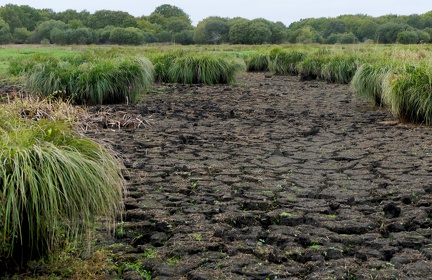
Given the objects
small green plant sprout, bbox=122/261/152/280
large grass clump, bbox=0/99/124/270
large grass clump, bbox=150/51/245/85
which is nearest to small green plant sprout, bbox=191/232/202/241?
small green plant sprout, bbox=122/261/152/280

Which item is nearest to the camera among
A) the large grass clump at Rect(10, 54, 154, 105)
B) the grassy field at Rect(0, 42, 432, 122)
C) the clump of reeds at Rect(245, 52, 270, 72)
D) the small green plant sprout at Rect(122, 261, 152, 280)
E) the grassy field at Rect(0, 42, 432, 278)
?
the grassy field at Rect(0, 42, 432, 278)

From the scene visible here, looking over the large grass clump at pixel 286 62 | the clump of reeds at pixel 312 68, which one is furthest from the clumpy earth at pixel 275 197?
the large grass clump at pixel 286 62

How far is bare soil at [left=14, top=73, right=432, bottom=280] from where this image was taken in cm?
328

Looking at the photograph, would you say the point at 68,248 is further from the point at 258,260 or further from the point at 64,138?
the point at 258,260

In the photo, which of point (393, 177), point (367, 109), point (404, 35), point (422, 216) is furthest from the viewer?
point (404, 35)

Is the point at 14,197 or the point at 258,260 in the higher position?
the point at 14,197

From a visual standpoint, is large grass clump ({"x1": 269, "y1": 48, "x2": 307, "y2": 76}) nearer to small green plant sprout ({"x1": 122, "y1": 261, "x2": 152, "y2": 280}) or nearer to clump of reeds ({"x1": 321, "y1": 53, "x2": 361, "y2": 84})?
clump of reeds ({"x1": 321, "y1": 53, "x2": 361, "y2": 84})

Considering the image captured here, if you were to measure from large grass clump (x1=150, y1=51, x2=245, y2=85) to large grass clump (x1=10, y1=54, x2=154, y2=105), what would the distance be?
3704 millimetres

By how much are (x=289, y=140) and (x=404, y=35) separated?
31.0 m

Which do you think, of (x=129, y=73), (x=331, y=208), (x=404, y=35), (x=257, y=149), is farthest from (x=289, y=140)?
(x=404, y=35)

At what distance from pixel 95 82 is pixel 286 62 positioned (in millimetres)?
9697

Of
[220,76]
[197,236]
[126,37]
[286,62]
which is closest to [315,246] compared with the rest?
[197,236]

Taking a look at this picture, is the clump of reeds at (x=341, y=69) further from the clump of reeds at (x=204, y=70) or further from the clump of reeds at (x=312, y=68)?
the clump of reeds at (x=204, y=70)

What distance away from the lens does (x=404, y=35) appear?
35.3m
